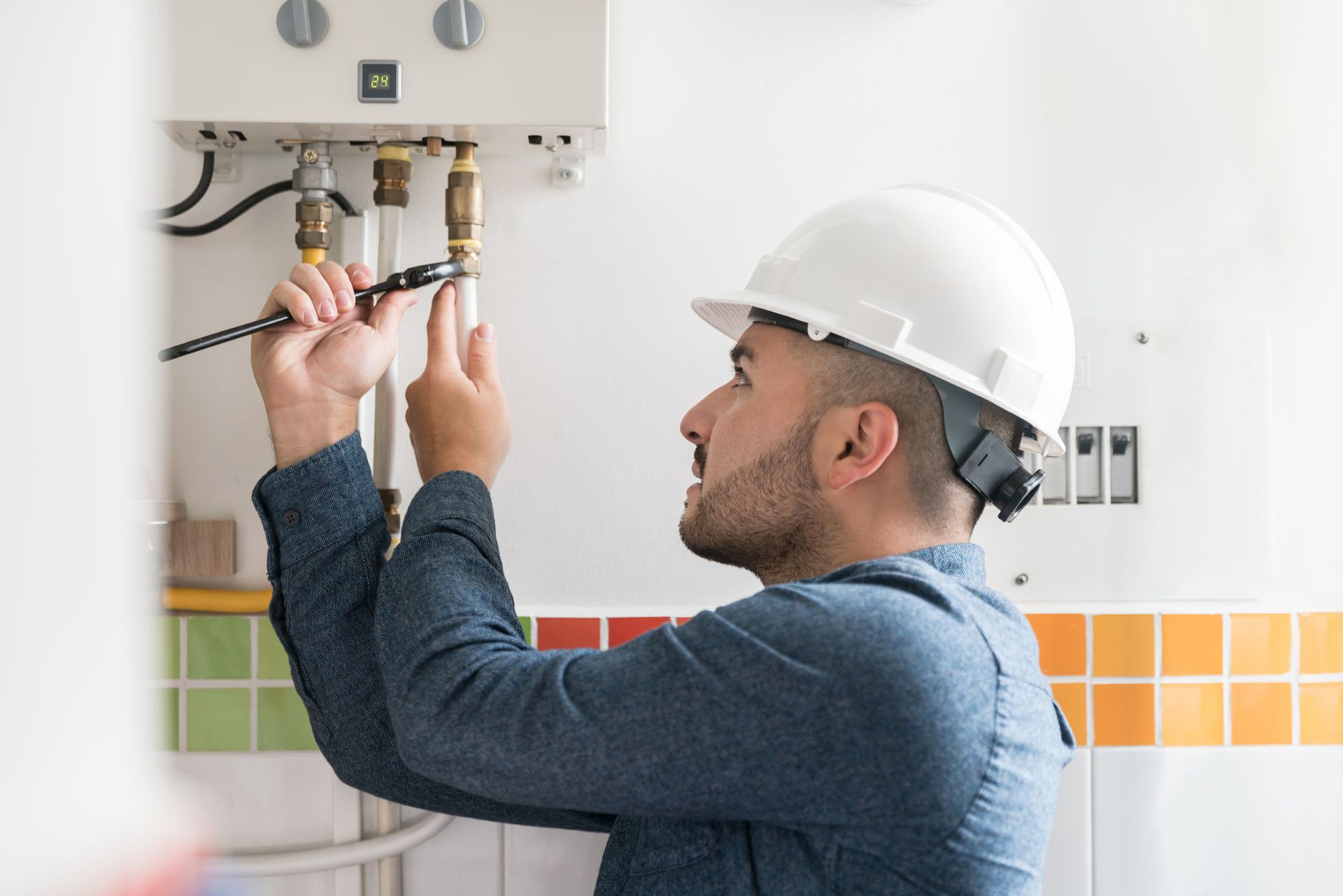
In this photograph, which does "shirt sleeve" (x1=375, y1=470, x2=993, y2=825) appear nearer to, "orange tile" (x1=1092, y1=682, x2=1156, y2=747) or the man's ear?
the man's ear

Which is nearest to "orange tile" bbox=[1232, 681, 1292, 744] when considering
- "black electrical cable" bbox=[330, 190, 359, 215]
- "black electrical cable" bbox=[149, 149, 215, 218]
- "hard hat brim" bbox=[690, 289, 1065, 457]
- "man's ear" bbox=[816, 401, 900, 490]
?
"hard hat brim" bbox=[690, 289, 1065, 457]

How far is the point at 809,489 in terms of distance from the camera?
2.71 ft

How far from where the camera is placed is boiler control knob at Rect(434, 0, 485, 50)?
923mm

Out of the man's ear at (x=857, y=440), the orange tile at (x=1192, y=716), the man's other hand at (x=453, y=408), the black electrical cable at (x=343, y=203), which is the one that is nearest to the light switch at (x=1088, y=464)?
the orange tile at (x=1192, y=716)

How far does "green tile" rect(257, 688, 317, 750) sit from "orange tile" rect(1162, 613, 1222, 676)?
104 centimetres

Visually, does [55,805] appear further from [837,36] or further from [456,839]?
[837,36]

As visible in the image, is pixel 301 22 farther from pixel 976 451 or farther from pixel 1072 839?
pixel 1072 839

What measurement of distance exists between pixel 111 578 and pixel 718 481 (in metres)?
0.72

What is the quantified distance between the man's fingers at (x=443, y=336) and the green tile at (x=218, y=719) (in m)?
0.48

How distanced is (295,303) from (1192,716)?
1.14 metres

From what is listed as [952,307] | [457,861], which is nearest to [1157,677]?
[952,307]

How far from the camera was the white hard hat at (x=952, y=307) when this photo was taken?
0.80m

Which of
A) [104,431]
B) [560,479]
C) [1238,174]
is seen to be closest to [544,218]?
[560,479]

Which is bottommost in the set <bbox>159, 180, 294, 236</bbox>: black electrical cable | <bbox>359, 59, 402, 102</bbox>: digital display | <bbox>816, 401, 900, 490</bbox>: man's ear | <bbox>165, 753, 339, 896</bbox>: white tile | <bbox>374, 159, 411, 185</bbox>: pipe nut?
<bbox>165, 753, 339, 896</bbox>: white tile
